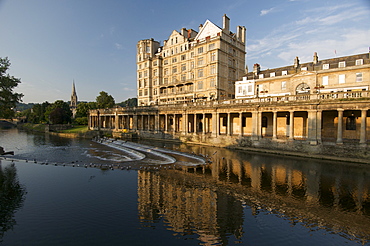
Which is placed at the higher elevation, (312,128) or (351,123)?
(351,123)

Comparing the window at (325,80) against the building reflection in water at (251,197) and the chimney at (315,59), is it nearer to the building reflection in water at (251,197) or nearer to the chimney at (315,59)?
the chimney at (315,59)

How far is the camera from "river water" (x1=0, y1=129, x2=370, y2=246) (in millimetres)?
10125

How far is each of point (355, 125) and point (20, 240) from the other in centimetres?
4112

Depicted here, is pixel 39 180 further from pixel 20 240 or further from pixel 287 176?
pixel 287 176

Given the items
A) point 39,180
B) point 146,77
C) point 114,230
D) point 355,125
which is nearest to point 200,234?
point 114,230

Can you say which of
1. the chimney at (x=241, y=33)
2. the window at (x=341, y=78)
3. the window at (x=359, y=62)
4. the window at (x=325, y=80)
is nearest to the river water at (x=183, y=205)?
the window at (x=341, y=78)

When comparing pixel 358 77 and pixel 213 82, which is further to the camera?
pixel 213 82

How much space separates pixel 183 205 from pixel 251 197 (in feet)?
17.8

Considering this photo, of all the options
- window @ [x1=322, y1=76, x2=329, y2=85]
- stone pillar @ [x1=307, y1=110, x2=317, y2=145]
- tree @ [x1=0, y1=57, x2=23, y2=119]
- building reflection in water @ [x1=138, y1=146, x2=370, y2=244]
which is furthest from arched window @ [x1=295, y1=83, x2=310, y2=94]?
tree @ [x1=0, y1=57, x2=23, y2=119]

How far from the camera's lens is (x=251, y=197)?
49.2 feet

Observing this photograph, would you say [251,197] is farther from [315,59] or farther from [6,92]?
[315,59]

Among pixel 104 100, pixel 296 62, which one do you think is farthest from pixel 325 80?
pixel 104 100

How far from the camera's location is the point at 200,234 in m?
10.3

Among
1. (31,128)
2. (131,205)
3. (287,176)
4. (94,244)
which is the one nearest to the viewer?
(94,244)
